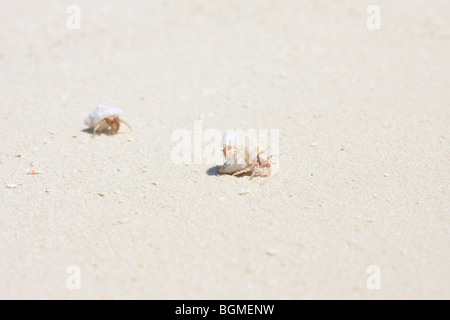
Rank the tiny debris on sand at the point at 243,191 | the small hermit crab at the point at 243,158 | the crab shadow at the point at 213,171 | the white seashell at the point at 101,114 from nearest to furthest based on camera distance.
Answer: the tiny debris on sand at the point at 243,191 < the small hermit crab at the point at 243,158 < the crab shadow at the point at 213,171 < the white seashell at the point at 101,114

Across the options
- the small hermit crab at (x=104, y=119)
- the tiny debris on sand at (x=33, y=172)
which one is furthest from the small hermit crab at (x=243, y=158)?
the tiny debris on sand at (x=33, y=172)

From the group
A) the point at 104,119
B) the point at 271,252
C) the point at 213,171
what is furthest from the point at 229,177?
the point at 104,119

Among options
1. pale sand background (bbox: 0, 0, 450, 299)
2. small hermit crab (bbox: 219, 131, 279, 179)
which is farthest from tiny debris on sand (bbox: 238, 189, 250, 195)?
small hermit crab (bbox: 219, 131, 279, 179)

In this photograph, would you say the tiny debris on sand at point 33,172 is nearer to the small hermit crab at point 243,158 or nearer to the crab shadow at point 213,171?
the crab shadow at point 213,171

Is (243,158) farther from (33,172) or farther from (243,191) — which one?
(33,172)

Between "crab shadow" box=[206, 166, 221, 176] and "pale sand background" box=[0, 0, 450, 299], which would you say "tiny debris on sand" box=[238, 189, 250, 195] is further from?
"crab shadow" box=[206, 166, 221, 176]

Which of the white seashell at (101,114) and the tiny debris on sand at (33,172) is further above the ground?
the white seashell at (101,114)

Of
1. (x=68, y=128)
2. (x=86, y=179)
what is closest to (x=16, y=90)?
(x=68, y=128)

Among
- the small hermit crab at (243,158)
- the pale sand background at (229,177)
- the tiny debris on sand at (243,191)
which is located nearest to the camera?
the pale sand background at (229,177)
